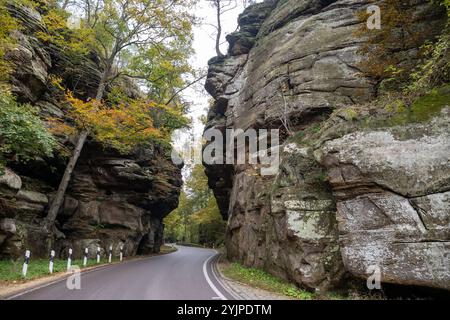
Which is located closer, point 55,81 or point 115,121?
point 55,81

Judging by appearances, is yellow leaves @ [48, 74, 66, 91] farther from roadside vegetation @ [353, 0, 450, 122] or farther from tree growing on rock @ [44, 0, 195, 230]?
roadside vegetation @ [353, 0, 450, 122]

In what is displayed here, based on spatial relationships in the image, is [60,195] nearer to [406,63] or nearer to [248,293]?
[248,293]

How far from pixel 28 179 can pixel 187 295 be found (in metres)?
13.6

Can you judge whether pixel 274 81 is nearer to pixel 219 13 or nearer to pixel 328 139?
pixel 328 139

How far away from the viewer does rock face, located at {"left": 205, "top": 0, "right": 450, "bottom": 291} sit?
6.73m

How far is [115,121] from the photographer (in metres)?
15.9

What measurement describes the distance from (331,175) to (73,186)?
57.4 ft

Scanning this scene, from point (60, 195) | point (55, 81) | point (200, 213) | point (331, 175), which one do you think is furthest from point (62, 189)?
point (200, 213)

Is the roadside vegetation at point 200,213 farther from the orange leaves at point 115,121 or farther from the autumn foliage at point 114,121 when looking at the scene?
the orange leaves at point 115,121

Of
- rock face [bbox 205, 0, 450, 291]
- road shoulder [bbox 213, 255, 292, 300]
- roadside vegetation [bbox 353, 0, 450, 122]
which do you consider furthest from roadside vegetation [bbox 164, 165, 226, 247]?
roadside vegetation [bbox 353, 0, 450, 122]

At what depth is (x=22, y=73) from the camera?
1330cm

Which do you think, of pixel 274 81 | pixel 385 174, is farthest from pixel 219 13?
pixel 385 174

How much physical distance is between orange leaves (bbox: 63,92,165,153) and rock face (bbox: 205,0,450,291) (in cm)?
574

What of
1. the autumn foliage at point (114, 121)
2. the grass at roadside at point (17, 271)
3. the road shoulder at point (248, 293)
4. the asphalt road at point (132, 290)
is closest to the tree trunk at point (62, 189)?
the autumn foliage at point (114, 121)
